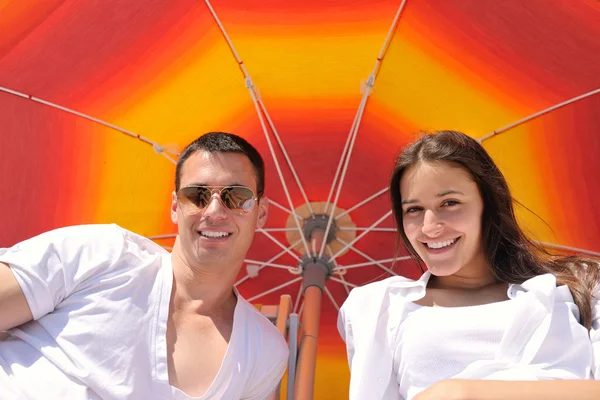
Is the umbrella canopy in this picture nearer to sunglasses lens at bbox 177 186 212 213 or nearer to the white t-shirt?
sunglasses lens at bbox 177 186 212 213

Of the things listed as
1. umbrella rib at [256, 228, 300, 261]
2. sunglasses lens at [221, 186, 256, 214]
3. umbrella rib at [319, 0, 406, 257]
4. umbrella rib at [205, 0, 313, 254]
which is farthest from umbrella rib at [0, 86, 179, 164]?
umbrella rib at [319, 0, 406, 257]

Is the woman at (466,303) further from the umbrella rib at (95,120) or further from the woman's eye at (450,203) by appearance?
the umbrella rib at (95,120)

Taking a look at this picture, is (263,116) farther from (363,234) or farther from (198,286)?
(198,286)

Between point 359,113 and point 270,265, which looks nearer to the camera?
point 359,113

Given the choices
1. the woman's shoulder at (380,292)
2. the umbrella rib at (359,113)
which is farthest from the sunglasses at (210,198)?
the umbrella rib at (359,113)

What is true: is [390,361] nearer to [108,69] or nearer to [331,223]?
[331,223]

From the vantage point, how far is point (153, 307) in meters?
2.64

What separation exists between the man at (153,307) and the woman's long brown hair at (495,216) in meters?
0.76

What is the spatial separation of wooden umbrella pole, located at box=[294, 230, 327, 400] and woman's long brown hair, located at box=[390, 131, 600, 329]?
0.85 m

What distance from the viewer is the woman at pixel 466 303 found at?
89.5 inches

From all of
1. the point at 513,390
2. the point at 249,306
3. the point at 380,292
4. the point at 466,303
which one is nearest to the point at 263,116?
the point at 249,306

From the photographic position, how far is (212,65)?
3.33 m

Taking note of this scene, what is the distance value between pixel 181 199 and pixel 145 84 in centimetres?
80

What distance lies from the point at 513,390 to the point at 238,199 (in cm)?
136
